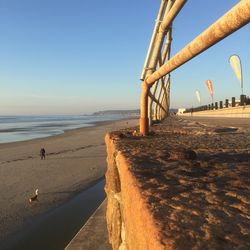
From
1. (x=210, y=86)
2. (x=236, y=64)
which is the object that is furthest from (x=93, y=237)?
(x=210, y=86)

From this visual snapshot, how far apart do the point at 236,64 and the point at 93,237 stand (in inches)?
943

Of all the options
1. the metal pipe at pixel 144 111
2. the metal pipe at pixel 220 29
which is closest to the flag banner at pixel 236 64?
the metal pipe at pixel 144 111

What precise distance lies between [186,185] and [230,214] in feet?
1.25

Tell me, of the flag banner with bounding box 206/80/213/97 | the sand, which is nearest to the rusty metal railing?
the sand

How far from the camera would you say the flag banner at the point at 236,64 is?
26.7 m

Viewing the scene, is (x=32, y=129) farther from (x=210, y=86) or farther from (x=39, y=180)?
(x=39, y=180)

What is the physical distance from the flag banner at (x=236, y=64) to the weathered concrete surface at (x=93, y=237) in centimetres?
2262

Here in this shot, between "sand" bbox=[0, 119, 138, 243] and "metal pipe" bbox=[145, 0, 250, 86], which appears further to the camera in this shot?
"sand" bbox=[0, 119, 138, 243]

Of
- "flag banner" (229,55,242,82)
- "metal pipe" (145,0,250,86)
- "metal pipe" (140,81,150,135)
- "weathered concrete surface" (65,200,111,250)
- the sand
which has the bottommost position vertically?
the sand

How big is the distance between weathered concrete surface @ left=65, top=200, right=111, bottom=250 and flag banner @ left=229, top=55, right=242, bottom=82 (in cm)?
2262

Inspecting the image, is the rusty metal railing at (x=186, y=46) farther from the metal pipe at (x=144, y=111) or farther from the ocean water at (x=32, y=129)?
the ocean water at (x=32, y=129)

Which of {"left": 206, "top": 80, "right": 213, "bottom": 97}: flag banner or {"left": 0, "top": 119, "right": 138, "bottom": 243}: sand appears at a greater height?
{"left": 206, "top": 80, "right": 213, "bottom": 97}: flag banner

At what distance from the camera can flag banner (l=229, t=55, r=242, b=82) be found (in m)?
26.7

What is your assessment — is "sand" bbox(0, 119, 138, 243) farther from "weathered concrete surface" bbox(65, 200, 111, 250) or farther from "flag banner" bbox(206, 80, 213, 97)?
"flag banner" bbox(206, 80, 213, 97)
